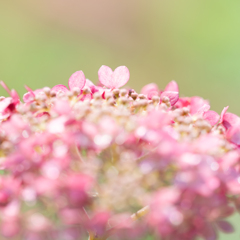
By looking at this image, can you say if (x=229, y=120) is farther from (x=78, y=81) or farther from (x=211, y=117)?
(x=78, y=81)

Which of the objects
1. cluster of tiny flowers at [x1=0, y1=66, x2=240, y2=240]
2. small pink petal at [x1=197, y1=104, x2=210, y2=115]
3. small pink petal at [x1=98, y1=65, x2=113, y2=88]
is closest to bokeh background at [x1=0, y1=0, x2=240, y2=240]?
small pink petal at [x1=98, y1=65, x2=113, y2=88]

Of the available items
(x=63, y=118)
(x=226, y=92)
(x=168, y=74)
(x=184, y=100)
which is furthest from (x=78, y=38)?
(x=63, y=118)

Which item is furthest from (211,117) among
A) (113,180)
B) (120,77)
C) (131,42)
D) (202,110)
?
(131,42)

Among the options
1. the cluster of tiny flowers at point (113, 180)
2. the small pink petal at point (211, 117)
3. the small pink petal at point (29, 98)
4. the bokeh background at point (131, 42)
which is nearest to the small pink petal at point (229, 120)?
the small pink petal at point (211, 117)

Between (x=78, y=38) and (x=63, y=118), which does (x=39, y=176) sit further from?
(x=78, y=38)

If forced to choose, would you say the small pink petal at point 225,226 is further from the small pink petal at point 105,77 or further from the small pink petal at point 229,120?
the small pink petal at point 105,77

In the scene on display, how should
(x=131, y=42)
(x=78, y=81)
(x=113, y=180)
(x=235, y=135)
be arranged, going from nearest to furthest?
(x=113, y=180), (x=235, y=135), (x=78, y=81), (x=131, y=42)
